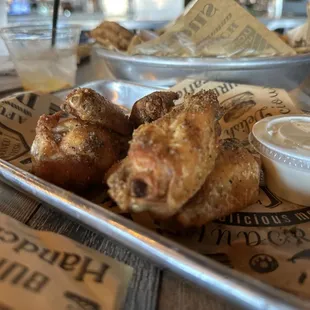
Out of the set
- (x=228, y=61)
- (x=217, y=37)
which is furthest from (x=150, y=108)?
(x=217, y=37)

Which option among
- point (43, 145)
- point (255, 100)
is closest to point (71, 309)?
point (43, 145)

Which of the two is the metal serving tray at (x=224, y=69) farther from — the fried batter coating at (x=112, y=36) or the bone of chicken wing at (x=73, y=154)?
the bone of chicken wing at (x=73, y=154)

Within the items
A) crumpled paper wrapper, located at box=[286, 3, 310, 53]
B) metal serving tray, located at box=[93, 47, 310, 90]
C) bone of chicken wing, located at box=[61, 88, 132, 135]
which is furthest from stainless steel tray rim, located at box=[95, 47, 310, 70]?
bone of chicken wing, located at box=[61, 88, 132, 135]

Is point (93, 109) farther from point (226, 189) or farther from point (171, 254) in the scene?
point (171, 254)

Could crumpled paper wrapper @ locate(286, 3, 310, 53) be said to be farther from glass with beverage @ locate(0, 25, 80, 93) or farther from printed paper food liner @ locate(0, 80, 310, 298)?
glass with beverage @ locate(0, 25, 80, 93)

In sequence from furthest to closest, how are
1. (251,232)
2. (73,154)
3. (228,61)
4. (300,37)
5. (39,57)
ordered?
(300,37) < (39,57) < (228,61) < (73,154) < (251,232)

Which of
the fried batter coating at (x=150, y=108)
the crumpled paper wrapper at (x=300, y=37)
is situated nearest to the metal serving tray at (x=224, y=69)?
the crumpled paper wrapper at (x=300, y=37)
